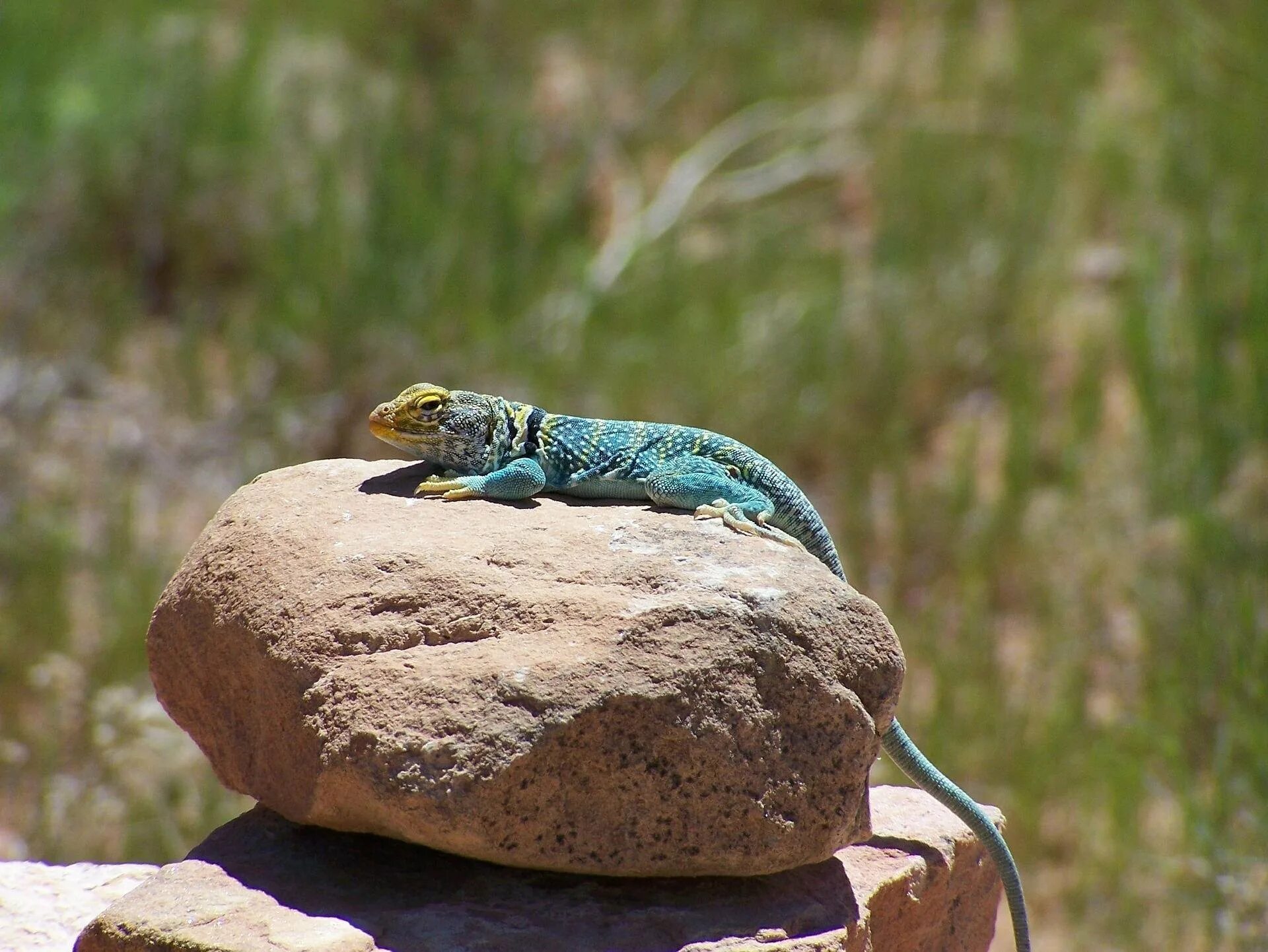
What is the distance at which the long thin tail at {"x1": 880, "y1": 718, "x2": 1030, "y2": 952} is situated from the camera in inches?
155

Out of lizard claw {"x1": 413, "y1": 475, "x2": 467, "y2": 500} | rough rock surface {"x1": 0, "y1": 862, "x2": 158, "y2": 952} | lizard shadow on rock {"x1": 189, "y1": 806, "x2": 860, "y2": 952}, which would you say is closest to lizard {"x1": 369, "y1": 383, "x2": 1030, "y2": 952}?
lizard claw {"x1": 413, "y1": 475, "x2": 467, "y2": 500}

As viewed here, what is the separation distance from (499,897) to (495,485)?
116cm

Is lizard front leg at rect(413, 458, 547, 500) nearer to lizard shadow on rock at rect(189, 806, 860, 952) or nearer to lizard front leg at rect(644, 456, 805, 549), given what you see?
lizard front leg at rect(644, 456, 805, 549)

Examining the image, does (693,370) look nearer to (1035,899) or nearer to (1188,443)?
(1188,443)

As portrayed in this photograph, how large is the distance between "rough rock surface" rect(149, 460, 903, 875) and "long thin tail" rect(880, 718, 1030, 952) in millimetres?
403

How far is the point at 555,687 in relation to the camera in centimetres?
312

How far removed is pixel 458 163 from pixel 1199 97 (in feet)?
16.9

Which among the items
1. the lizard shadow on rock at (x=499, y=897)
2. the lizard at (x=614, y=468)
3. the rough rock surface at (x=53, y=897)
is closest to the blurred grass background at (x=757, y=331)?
the rough rock surface at (x=53, y=897)

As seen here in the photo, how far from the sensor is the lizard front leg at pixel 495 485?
3975 millimetres

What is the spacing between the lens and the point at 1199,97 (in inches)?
380

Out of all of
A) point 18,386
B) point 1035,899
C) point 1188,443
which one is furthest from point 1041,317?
point 18,386

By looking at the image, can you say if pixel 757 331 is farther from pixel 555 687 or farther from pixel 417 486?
pixel 555 687

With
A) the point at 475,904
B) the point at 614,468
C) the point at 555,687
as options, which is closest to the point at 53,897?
the point at 475,904

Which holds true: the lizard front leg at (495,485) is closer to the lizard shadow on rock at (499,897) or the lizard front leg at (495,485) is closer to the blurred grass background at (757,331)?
the lizard shadow on rock at (499,897)
